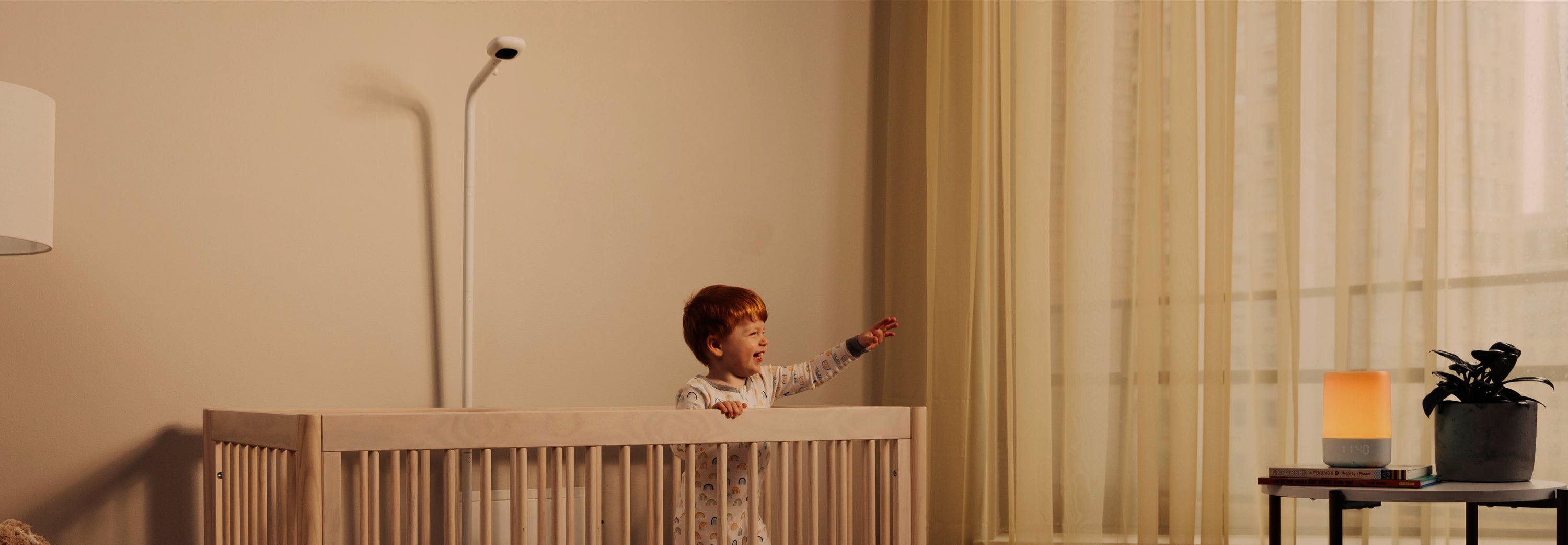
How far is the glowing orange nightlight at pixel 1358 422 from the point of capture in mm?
1518

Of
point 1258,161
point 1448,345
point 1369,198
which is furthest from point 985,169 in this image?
point 1448,345

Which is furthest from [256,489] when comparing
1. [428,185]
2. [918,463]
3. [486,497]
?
[918,463]

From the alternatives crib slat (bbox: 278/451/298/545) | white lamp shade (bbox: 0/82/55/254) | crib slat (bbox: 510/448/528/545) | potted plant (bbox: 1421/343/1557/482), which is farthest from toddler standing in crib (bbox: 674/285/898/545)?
white lamp shade (bbox: 0/82/55/254)

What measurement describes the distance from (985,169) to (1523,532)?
111 cm

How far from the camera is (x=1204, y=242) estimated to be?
6.40ft

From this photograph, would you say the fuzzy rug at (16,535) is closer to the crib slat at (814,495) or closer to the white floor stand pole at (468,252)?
the white floor stand pole at (468,252)

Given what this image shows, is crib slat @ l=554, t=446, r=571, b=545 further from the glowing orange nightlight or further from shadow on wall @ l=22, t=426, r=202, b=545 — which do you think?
the glowing orange nightlight

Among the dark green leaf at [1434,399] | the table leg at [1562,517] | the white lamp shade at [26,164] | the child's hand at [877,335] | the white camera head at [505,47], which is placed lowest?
the table leg at [1562,517]

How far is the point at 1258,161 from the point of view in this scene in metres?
1.89

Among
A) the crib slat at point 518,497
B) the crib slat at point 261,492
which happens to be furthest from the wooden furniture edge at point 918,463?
the crib slat at point 261,492

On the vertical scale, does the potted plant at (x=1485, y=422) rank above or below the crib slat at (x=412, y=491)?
above

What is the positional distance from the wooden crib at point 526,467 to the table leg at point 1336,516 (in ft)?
1.83

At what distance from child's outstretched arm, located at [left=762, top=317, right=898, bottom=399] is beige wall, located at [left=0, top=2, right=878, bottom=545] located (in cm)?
43

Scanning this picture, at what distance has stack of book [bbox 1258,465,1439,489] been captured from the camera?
144cm
